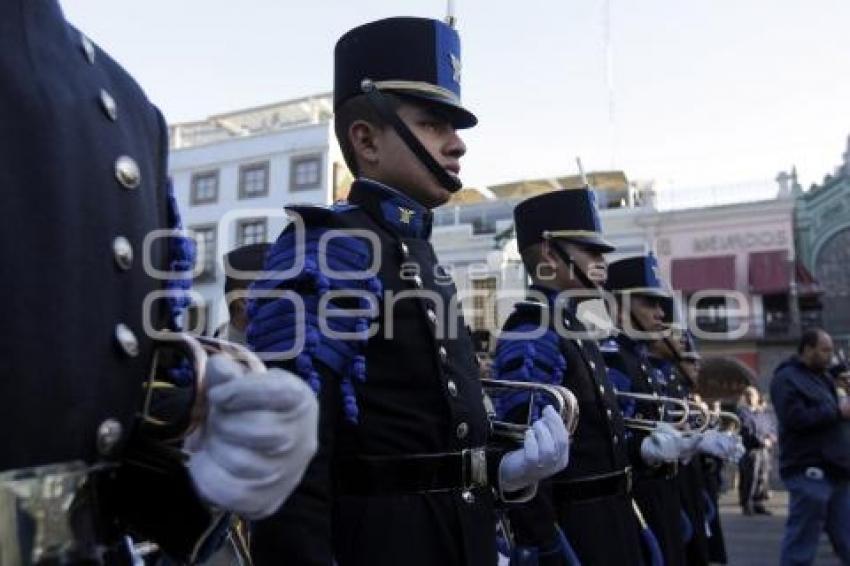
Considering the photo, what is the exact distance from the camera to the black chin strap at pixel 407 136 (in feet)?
8.05

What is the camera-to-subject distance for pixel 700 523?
5.82 m

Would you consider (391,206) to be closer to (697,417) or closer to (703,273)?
(697,417)

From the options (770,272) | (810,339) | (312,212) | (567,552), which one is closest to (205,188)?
(770,272)

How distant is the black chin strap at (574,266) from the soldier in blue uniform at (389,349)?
1.67 metres

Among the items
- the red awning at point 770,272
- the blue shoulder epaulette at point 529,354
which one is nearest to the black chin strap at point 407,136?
the blue shoulder epaulette at point 529,354

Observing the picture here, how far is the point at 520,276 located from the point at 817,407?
19.7 meters

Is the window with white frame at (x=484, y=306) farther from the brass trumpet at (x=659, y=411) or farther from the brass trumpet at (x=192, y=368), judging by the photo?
the brass trumpet at (x=192, y=368)

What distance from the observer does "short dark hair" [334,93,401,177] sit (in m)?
2.53

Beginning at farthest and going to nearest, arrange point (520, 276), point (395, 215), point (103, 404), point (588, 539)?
point (520, 276), point (588, 539), point (395, 215), point (103, 404)

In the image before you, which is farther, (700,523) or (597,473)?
(700,523)

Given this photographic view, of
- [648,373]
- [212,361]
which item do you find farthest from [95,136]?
Result: [648,373]

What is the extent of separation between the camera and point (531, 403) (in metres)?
3.00

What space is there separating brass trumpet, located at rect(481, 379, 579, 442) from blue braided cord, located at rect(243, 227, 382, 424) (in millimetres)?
689

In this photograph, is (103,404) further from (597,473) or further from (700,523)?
(700,523)
